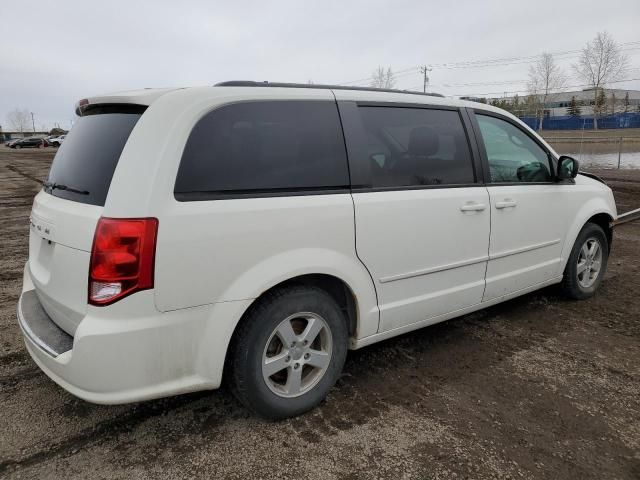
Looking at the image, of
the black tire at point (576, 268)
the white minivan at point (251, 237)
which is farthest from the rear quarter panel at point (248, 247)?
the black tire at point (576, 268)

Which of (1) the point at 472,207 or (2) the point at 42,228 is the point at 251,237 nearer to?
(2) the point at 42,228

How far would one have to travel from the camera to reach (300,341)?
2.68 metres

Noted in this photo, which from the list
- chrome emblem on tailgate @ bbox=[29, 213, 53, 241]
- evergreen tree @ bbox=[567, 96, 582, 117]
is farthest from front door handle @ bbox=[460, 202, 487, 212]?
evergreen tree @ bbox=[567, 96, 582, 117]

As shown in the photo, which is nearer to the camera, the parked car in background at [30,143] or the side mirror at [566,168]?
the side mirror at [566,168]

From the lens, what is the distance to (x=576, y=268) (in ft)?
14.7

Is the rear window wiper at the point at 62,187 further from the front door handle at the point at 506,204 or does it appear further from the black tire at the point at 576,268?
the black tire at the point at 576,268

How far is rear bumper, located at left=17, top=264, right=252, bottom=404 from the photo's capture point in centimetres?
217

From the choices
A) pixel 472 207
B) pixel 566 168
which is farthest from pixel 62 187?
pixel 566 168

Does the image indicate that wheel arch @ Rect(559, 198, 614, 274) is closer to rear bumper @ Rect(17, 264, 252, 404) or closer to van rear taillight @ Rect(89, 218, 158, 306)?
rear bumper @ Rect(17, 264, 252, 404)

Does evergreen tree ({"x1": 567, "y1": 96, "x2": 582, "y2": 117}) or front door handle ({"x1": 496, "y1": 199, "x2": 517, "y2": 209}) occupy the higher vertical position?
evergreen tree ({"x1": 567, "y1": 96, "x2": 582, "y2": 117})

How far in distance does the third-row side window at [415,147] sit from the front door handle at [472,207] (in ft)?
0.54

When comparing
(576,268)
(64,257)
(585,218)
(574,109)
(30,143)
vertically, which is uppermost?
(574,109)

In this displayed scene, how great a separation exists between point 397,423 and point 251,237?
1301 millimetres

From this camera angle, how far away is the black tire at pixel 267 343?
2.48 metres
